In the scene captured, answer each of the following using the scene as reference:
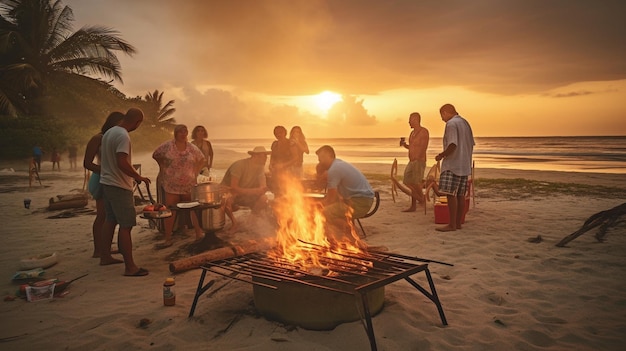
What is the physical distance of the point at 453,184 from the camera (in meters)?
6.71

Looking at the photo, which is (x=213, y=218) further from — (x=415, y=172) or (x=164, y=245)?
(x=415, y=172)

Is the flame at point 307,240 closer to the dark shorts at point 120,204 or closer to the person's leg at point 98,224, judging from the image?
the dark shorts at point 120,204

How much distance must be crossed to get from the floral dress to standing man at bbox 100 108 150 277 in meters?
1.24

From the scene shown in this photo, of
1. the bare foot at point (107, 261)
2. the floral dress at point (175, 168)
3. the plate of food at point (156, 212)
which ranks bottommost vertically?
the bare foot at point (107, 261)

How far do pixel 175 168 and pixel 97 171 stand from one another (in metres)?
1.20

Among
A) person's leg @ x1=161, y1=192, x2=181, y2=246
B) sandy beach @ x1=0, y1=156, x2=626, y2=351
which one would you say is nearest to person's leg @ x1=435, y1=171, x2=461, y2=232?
sandy beach @ x1=0, y1=156, x2=626, y2=351

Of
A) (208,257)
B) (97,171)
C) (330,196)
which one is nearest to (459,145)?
(330,196)

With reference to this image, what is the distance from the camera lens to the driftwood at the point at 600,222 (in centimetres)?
525

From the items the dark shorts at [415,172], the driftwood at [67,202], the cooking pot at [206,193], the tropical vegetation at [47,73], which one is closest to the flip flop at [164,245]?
the cooking pot at [206,193]

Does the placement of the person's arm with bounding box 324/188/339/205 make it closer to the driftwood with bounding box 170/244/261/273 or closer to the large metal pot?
the driftwood with bounding box 170/244/261/273

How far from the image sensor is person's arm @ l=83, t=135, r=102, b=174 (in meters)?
5.08

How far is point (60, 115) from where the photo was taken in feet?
79.3

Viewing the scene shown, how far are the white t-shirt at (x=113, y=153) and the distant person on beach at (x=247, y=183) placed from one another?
2.29m

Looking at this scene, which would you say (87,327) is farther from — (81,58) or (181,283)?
(81,58)
